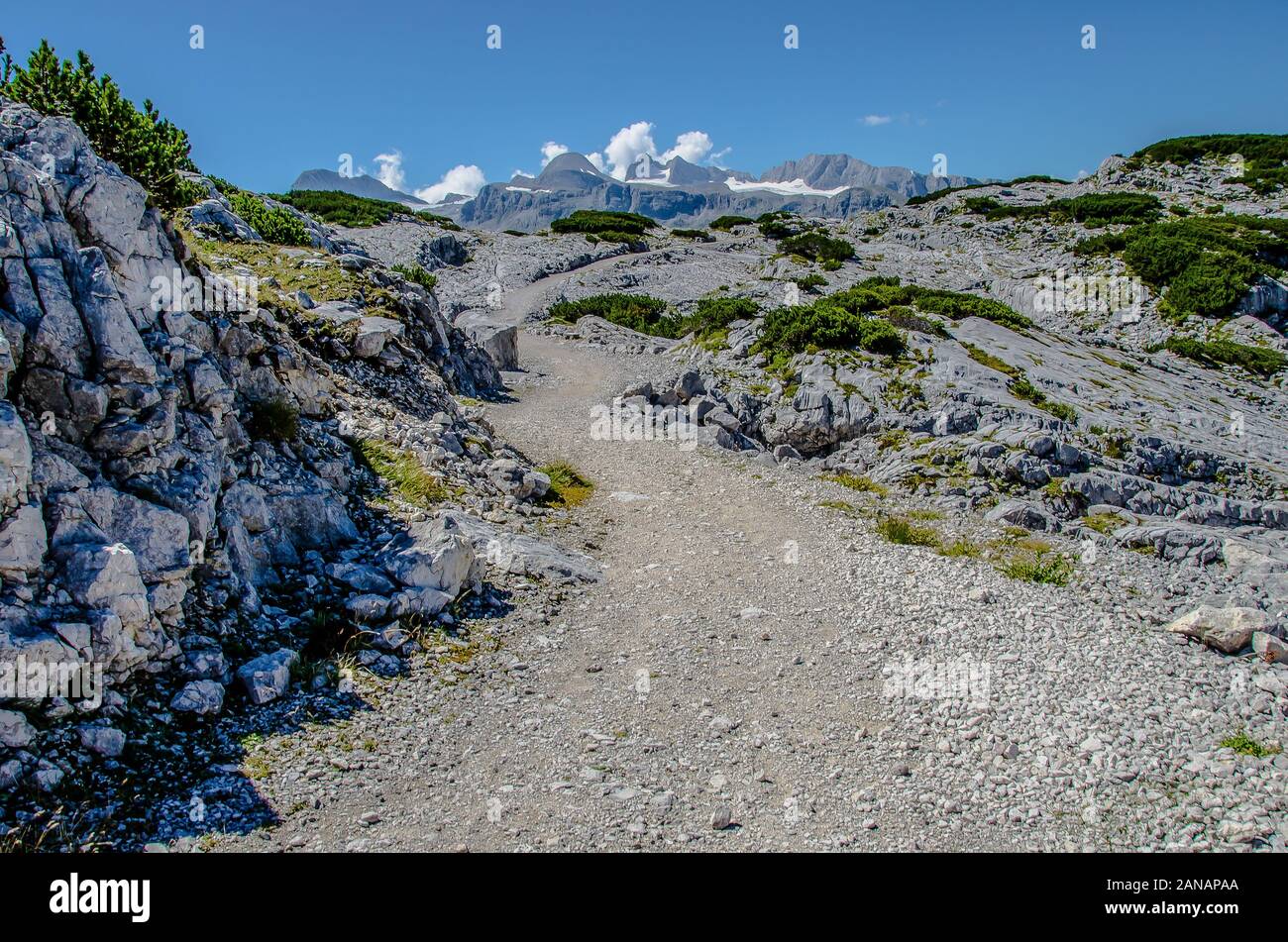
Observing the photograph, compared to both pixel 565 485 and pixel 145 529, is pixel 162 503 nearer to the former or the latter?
pixel 145 529

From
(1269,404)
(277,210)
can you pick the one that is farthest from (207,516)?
(1269,404)

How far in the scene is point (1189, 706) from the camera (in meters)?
10.3

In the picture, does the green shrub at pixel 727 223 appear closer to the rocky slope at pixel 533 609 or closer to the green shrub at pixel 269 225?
the green shrub at pixel 269 225

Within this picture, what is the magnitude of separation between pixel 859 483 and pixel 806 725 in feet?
40.4

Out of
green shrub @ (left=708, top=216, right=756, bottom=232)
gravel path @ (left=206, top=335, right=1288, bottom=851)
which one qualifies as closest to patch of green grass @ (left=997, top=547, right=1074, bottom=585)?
gravel path @ (left=206, top=335, right=1288, bottom=851)

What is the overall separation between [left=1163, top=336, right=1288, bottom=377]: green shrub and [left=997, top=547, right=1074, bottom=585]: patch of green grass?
3638 centimetres

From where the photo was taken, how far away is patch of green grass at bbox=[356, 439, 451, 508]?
15925 mm

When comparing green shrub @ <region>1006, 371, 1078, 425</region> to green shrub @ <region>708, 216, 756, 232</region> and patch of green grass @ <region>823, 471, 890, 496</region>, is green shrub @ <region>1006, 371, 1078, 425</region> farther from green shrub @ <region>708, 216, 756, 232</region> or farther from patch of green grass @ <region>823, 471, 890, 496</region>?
green shrub @ <region>708, 216, 756, 232</region>

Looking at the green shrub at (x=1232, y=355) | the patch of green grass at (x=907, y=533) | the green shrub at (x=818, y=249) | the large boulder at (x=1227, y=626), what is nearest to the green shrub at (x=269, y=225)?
the patch of green grass at (x=907, y=533)

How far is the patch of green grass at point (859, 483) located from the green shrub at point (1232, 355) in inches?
1297
